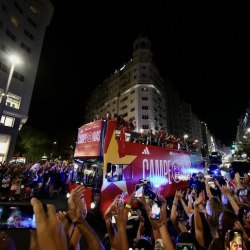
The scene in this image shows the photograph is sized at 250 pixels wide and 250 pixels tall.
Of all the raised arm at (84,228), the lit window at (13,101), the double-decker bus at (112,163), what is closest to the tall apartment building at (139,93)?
the lit window at (13,101)

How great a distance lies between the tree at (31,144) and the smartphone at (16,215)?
95.4 ft

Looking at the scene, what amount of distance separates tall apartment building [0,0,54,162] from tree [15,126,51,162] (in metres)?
3.30

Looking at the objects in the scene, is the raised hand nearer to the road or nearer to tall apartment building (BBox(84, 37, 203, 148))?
the road

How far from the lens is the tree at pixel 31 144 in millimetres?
33000

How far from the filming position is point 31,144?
33688mm

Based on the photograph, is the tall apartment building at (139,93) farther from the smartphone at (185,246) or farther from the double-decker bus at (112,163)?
the smartphone at (185,246)

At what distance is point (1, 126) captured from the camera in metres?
26.3

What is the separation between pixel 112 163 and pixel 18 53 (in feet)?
105

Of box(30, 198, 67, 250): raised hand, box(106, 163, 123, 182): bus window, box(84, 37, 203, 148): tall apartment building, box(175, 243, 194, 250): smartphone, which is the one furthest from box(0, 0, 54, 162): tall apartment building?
box(84, 37, 203, 148): tall apartment building

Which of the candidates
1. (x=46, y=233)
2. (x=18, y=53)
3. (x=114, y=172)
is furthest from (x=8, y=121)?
(x=46, y=233)

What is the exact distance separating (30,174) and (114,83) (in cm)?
6128

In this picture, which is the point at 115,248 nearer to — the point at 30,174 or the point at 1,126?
the point at 30,174

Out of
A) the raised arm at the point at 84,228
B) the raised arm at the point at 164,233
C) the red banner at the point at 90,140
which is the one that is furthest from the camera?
the red banner at the point at 90,140

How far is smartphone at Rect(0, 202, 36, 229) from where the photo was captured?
5845 millimetres
